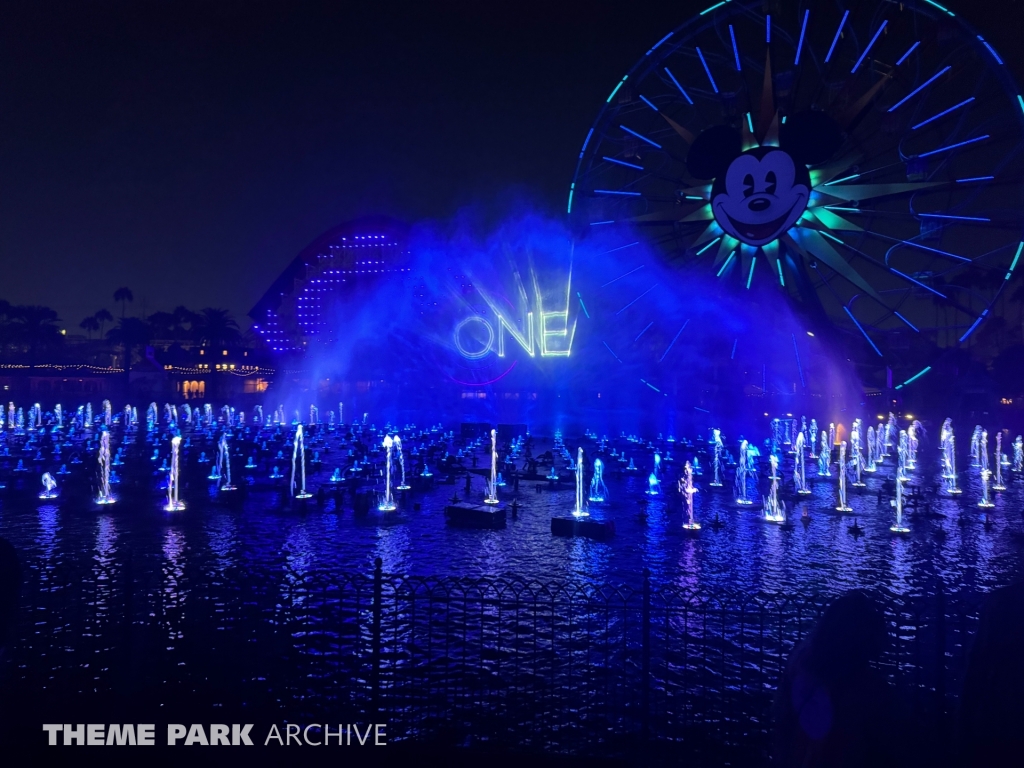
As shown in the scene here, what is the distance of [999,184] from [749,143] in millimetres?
8320

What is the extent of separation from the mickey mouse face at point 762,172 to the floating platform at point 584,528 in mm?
15711

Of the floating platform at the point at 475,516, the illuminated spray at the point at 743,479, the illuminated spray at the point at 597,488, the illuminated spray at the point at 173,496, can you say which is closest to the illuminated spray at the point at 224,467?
the illuminated spray at the point at 173,496

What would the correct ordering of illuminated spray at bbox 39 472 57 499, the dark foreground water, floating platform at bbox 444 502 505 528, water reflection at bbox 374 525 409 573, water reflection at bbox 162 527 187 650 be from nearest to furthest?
1. the dark foreground water
2. water reflection at bbox 162 527 187 650
3. water reflection at bbox 374 525 409 573
4. floating platform at bbox 444 502 505 528
5. illuminated spray at bbox 39 472 57 499

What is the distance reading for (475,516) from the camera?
1652 cm

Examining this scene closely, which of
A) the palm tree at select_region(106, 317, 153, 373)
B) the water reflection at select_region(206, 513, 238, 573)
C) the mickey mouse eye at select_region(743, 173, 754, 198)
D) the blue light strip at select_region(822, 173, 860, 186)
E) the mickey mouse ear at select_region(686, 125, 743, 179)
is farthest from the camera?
the palm tree at select_region(106, 317, 153, 373)

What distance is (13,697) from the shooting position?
681 centimetres

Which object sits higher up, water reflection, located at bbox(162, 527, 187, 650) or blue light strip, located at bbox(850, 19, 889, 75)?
blue light strip, located at bbox(850, 19, 889, 75)

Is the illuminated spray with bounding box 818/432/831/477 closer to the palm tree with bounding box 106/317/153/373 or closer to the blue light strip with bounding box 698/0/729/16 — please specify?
the blue light strip with bounding box 698/0/729/16

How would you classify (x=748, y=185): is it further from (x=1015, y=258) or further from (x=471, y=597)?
(x=471, y=597)

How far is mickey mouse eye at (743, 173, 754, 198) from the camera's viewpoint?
25.6 meters

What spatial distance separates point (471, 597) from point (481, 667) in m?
3.81

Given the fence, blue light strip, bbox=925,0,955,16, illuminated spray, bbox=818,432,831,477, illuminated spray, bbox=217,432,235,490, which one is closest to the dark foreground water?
the fence

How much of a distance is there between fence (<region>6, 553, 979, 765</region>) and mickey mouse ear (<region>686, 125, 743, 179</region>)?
20.6 m

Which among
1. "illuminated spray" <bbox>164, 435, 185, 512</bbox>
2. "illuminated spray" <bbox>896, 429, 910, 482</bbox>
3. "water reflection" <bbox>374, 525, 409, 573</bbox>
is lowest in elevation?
"water reflection" <bbox>374, 525, 409, 573</bbox>
